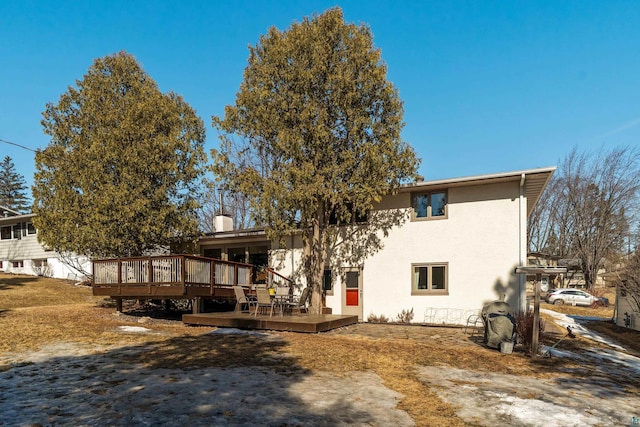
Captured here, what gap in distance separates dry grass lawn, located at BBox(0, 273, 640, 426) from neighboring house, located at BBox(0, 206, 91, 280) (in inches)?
618

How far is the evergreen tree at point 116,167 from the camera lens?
49.2 ft

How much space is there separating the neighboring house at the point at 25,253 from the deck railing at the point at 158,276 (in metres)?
15.7

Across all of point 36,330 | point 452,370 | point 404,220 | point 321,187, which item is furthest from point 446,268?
point 36,330

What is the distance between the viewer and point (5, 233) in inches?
1227

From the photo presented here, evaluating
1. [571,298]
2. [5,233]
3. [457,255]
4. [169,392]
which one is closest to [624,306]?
[457,255]

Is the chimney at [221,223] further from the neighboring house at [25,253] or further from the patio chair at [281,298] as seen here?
the neighboring house at [25,253]

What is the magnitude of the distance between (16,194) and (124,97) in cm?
6398

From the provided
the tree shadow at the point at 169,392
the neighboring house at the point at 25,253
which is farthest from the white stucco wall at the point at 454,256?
the neighboring house at the point at 25,253

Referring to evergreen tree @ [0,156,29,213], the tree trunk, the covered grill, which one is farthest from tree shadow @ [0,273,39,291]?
evergreen tree @ [0,156,29,213]

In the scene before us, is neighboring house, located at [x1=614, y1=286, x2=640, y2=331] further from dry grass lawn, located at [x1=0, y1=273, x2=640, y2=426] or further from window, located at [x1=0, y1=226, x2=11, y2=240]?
window, located at [x1=0, y1=226, x2=11, y2=240]

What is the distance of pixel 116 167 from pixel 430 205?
39.0 ft

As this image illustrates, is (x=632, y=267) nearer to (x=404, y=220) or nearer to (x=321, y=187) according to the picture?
(x=404, y=220)

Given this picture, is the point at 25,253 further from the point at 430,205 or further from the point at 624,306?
the point at 624,306

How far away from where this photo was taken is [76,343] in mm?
9219
